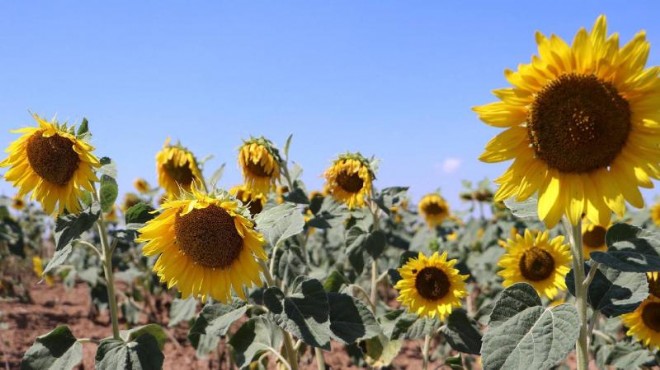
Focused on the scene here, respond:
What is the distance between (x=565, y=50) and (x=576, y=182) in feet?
1.35

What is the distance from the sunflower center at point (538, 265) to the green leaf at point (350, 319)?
1.18 meters

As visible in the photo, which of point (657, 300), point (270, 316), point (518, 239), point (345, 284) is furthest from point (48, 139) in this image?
point (657, 300)

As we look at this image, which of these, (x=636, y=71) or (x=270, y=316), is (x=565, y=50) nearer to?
(x=636, y=71)

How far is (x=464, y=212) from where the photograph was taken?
684 cm

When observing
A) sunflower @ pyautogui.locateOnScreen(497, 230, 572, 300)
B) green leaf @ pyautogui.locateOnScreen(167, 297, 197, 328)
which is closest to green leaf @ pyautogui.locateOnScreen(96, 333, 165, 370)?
green leaf @ pyautogui.locateOnScreen(167, 297, 197, 328)

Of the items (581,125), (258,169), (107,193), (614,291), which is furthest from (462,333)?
(107,193)

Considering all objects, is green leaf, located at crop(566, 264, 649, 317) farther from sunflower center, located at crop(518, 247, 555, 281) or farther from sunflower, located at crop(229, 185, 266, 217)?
sunflower, located at crop(229, 185, 266, 217)

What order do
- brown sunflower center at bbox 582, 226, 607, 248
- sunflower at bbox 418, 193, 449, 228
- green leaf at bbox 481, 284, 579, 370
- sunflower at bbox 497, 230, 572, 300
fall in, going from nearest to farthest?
green leaf at bbox 481, 284, 579, 370
sunflower at bbox 497, 230, 572, 300
brown sunflower center at bbox 582, 226, 607, 248
sunflower at bbox 418, 193, 449, 228

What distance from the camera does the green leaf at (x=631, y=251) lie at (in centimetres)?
191

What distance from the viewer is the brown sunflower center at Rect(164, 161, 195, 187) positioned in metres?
3.87

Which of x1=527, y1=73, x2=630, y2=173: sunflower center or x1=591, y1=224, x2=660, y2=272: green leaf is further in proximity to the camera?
x1=591, y1=224, x2=660, y2=272: green leaf

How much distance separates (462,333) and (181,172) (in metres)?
2.00

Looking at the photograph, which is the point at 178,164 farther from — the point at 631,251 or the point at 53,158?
the point at 631,251

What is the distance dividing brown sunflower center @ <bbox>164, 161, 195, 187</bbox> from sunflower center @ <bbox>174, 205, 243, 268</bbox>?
1495 mm
